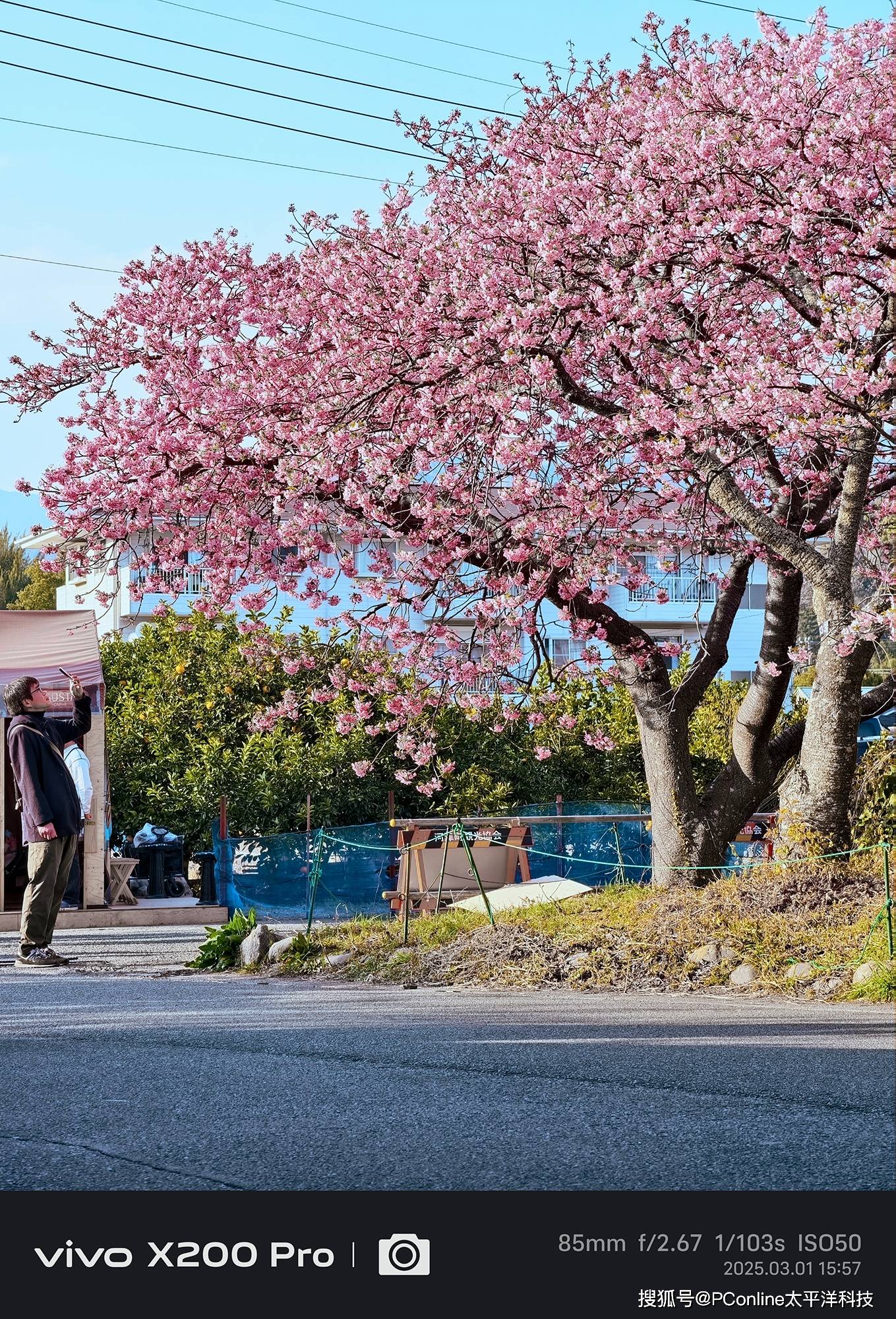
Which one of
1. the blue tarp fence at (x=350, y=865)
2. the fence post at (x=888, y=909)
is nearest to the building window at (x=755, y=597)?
the blue tarp fence at (x=350, y=865)

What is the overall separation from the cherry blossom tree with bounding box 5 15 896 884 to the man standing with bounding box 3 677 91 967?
1.71 m

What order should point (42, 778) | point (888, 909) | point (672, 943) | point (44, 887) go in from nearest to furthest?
point (888, 909), point (672, 943), point (44, 887), point (42, 778)

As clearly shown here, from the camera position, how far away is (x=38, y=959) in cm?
1150

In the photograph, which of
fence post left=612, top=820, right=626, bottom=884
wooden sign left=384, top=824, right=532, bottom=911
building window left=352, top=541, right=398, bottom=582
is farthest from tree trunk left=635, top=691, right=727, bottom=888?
fence post left=612, top=820, right=626, bottom=884

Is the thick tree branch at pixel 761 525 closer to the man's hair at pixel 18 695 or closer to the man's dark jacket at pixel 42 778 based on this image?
the man's dark jacket at pixel 42 778

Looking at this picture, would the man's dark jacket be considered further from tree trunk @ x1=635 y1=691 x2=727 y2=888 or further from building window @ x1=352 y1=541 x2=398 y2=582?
tree trunk @ x1=635 y1=691 x2=727 y2=888

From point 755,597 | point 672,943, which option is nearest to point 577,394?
point 672,943

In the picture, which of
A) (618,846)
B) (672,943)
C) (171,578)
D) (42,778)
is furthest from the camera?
(618,846)

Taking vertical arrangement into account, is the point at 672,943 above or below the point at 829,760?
below

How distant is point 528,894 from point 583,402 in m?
4.35

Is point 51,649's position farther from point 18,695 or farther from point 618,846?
point 618,846

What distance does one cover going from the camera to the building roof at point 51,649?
16.7m

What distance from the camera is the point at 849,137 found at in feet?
32.3

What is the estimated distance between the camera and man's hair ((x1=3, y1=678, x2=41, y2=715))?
11.6m
